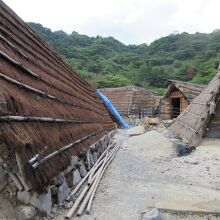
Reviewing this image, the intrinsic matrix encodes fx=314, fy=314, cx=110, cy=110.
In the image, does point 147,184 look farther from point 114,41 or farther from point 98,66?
point 114,41

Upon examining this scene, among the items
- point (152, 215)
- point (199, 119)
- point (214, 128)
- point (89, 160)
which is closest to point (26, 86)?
point (152, 215)

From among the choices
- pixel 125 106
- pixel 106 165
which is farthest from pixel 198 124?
pixel 125 106

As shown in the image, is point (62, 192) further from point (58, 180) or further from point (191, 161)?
point (191, 161)

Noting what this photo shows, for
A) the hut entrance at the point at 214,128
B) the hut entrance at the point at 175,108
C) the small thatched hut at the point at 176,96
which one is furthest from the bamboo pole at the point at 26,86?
the hut entrance at the point at 175,108

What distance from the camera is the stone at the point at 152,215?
12.9 feet

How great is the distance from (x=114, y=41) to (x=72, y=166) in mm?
58216

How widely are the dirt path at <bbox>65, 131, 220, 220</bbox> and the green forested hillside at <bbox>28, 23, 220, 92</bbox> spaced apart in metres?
24.3

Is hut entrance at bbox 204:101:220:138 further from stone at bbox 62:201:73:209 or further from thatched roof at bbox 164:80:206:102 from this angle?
stone at bbox 62:201:73:209

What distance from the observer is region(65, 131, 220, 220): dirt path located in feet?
14.7

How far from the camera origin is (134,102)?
2447 cm

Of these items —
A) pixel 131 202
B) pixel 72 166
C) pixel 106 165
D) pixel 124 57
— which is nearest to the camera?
pixel 131 202

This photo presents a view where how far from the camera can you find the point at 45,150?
3836mm

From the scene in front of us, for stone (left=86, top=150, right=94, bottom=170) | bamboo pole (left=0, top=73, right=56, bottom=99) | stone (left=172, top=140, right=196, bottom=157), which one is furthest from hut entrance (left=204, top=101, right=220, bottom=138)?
bamboo pole (left=0, top=73, right=56, bottom=99)

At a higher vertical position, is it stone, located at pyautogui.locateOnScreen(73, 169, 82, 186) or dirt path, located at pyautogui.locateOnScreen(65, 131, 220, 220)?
stone, located at pyautogui.locateOnScreen(73, 169, 82, 186)
